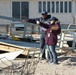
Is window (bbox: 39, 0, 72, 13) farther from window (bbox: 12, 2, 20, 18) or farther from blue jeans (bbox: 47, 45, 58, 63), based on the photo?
blue jeans (bbox: 47, 45, 58, 63)

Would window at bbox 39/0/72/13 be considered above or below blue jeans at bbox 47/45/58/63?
above

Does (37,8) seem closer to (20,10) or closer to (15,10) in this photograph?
(20,10)

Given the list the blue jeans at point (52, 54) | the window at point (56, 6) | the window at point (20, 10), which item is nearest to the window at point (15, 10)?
the window at point (20, 10)

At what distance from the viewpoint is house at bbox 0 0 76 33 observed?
92.9 feet

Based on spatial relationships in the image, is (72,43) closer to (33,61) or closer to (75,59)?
(75,59)

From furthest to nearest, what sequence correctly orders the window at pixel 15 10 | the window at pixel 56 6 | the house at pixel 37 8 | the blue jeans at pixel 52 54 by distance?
the window at pixel 56 6
the window at pixel 15 10
the house at pixel 37 8
the blue jeans at pixel 52 54

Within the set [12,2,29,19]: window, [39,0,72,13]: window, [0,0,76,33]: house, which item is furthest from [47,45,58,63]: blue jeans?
[39,0,72,13]: window

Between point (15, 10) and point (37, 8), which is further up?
point (37, 8)

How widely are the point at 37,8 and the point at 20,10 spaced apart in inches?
59.4

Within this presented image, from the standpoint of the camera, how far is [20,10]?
28641mm

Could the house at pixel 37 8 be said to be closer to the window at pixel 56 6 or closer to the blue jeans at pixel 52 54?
the window at pixel 56 6

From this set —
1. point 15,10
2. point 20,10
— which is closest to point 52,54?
point 15,10

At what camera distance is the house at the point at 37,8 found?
2831 cm

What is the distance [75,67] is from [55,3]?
66.9 ft
